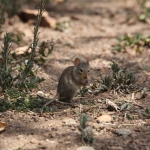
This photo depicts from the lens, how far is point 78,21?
31.5ft

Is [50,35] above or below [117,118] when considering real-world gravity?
above

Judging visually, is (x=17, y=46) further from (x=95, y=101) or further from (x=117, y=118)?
(x=117, y=118)

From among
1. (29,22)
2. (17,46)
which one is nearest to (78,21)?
(29,22)

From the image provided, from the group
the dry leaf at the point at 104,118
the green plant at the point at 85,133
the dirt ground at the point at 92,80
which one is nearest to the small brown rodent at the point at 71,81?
the dirt ground at the point at 92,80

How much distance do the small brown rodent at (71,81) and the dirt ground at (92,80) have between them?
134 millimetres

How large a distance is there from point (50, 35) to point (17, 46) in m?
1.10

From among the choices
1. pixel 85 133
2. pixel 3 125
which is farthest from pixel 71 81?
pixel 85 133

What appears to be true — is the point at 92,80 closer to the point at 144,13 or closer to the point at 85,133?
the point at 85,133

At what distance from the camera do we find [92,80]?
251 inches

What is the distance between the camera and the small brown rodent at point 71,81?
17.5ft

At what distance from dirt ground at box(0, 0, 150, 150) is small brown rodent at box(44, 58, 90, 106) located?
5.3 inches

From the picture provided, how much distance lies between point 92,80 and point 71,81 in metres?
1.03

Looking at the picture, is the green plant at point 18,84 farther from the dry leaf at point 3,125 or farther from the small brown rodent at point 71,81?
the dry leaf at point 3,125

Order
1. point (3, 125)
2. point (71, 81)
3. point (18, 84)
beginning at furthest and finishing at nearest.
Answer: point (18, 84)
point (71, 81)
point (3, 125)
